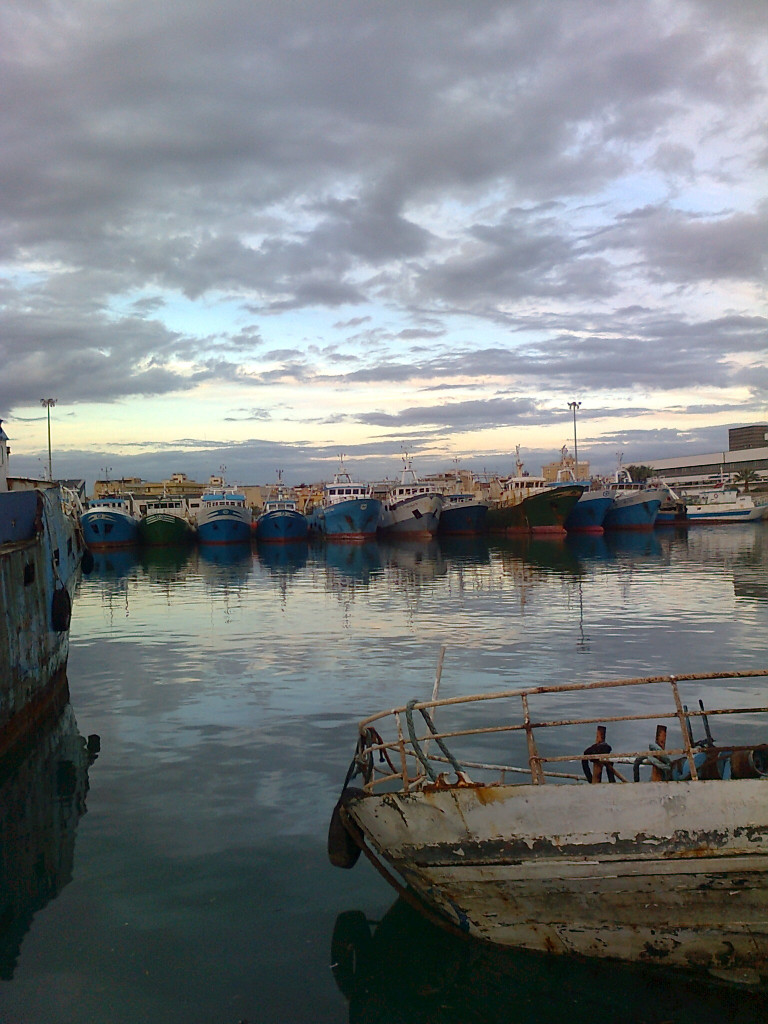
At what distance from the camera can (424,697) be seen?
15.8 meters

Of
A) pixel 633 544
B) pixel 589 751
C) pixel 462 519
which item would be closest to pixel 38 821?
pixel 589 751

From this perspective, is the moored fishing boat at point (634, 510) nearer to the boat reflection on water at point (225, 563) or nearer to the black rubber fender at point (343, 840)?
the boat reflection on water at point (225, 563)

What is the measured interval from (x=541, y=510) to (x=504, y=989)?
68569 millimetres

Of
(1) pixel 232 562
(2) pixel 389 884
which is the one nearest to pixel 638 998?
(2) pixel 389 884

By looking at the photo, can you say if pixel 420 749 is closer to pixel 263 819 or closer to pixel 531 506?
pixel 263 819

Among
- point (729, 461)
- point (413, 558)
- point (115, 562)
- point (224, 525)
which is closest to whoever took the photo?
point (413, 558)

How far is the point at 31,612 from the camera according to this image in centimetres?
1578

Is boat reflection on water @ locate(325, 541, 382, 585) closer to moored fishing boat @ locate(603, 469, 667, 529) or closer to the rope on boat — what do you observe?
moored fishing boat @ locate(603, 469, 667, 529)

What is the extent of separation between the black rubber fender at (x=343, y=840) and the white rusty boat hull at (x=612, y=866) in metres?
1.05

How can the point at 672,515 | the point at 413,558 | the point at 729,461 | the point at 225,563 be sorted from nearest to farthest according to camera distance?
the point at 413,558 → the point at 225,563 → the point at 672,515 → the point at 729,461

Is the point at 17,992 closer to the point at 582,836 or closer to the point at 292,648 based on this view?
the point at 582,836

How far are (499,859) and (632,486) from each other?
86.2m

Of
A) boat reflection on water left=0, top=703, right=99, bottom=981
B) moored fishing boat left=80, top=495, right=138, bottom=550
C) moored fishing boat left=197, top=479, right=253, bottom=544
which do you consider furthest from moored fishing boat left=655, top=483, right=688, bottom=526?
boat reflection on water left=0, top=703, right=99, bottom=981

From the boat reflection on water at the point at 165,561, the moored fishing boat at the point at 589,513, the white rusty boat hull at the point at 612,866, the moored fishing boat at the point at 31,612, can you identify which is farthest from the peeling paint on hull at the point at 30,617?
the moored fishing boat at the point at 589,513
